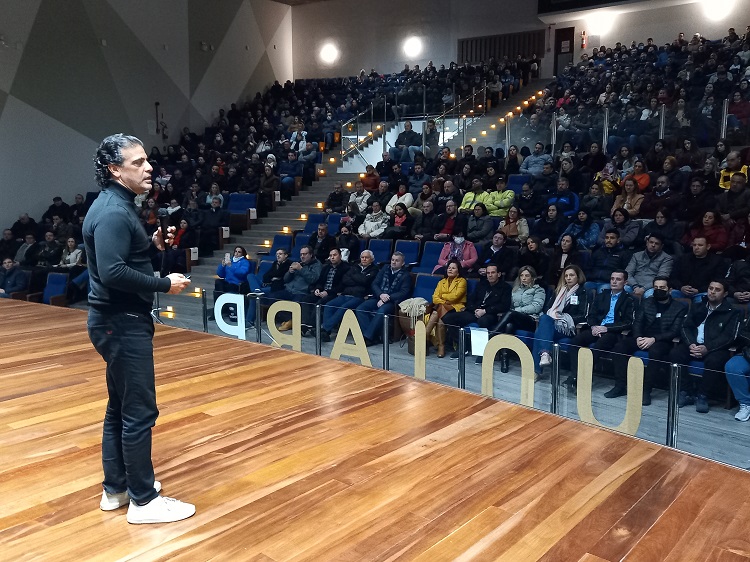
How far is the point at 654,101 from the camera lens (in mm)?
8148

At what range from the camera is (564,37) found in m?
16.0

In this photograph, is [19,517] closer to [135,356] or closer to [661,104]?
[135,356]

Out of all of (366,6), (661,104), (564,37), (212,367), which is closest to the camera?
(212,367)

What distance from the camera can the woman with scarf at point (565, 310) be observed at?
4.75m

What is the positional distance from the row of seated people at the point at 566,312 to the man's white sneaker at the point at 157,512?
219 cm

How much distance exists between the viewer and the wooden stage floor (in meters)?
2.08

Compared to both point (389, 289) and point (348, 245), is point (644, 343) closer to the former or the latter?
point (389, 289)

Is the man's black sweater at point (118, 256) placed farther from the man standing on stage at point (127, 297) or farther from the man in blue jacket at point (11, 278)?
the man in blue jacket at point (11, 278)

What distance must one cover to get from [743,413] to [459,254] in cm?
375

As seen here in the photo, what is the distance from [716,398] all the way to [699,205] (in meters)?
3.57

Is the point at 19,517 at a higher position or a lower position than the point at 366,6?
lower

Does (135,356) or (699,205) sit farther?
(699,205)

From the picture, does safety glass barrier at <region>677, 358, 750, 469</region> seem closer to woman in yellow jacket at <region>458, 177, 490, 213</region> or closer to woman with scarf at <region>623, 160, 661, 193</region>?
woman with scarf at <region>623, 160, 661, 193</region>

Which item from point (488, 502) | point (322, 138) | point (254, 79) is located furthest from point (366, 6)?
point (488, 502)
